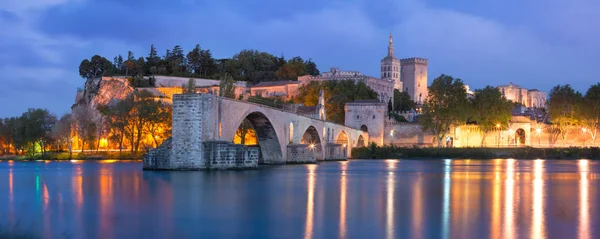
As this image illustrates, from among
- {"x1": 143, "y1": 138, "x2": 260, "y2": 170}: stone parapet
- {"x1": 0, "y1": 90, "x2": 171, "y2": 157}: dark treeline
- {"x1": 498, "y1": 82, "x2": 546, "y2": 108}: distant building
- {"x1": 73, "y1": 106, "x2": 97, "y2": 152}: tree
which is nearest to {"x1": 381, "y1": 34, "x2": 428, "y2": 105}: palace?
{"x1": 498, "y1": 82, "x2": 546, "y2": 108}: distant building

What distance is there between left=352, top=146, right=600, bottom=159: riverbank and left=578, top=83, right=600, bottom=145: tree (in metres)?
6.33

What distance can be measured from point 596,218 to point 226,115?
959 inches

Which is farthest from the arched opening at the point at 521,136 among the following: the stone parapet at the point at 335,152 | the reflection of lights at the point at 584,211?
the reflection of lights at the point at 584,211

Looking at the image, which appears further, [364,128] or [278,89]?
[278,89]

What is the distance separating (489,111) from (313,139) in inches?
1100

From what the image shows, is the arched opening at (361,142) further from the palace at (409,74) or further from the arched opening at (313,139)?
the palace at (409,74)

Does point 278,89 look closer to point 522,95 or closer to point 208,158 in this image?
point 208,158

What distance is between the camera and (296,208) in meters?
21.2

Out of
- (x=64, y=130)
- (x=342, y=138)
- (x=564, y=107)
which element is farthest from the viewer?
(x=564, y=107)

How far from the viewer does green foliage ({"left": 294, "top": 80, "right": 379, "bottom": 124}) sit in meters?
93.3

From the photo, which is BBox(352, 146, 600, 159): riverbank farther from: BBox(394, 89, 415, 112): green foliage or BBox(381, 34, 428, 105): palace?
BBox(381, 34, 428, 105): palace

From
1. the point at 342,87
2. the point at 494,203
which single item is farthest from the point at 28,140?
the point at 494,203

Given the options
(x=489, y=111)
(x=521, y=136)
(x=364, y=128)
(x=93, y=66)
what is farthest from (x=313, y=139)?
(x=93, y=66)

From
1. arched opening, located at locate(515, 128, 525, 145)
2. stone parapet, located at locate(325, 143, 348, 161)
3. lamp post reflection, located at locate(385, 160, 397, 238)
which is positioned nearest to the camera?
lamp post reflection, located at locate(385, 160, 397, 238)
